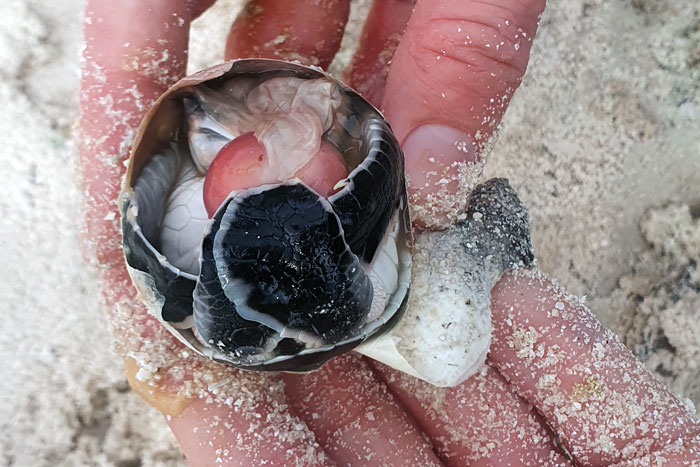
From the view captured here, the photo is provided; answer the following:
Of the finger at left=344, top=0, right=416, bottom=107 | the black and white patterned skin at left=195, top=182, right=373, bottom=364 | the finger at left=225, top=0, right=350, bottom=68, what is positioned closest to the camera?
the black and white patterned skin at left=195, top=182, right=373, bottom=364

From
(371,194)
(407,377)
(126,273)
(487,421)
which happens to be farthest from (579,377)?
→ (126,273)

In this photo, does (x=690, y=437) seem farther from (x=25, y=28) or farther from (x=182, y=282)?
(x=25, y=28)

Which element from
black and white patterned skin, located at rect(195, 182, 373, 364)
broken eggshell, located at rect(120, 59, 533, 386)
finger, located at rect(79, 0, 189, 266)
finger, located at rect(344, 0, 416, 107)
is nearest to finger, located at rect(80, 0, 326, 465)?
finger, located at rect(79, 0, 189, 266)

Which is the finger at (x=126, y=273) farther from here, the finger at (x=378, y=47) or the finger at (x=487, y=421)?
the finger at (x=378, y=47)

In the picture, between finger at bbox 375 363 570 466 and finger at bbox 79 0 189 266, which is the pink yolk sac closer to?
finger at bbox 79 0 189 266

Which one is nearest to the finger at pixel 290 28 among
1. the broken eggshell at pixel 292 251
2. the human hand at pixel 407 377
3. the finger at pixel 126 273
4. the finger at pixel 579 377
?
the human hand at pixel 407 377

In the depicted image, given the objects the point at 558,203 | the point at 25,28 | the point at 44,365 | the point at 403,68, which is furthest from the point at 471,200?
the point at 25,28
